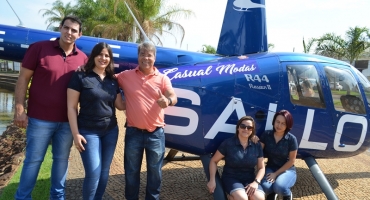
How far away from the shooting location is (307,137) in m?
4.03

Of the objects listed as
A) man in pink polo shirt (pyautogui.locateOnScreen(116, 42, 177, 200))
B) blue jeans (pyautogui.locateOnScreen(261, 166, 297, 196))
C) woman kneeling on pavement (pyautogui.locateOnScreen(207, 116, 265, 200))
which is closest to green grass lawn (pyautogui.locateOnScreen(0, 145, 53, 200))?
man in pink polo shirt (pyautogui.locateOnScreen(116, 42, 177, 200))

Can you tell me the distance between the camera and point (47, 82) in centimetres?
294

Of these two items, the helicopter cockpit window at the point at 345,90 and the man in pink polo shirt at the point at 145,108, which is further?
the helicopter cockpit window at the point at 345,90

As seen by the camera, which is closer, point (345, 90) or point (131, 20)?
point (345, 90)

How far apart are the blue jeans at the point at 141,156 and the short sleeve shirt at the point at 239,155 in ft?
2.48

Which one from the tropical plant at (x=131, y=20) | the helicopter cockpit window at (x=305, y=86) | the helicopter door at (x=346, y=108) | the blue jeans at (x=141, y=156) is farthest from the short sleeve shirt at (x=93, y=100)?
the tropical plant at (x=131, y=20)

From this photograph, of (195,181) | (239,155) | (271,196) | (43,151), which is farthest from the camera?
(195,181)

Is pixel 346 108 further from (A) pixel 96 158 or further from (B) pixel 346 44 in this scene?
(B) pixel 346 44

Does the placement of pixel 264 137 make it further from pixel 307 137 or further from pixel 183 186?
pixel 183 186

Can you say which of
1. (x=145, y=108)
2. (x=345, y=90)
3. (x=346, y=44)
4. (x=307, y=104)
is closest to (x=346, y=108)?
(x=345, y=90)

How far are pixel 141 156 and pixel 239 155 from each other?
1.11 metres

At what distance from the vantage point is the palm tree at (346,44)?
30.8 meters

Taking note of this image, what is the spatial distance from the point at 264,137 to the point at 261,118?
240 mm

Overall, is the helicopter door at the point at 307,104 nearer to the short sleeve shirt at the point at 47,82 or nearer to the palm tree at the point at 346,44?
the short sleeve shirt at the point at 47,82
